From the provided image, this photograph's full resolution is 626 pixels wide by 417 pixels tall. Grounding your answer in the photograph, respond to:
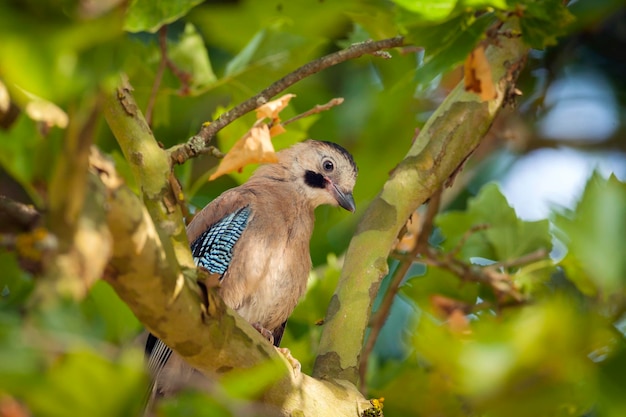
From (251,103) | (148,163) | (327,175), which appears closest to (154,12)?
(251,103)

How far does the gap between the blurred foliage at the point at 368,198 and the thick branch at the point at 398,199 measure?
26cm

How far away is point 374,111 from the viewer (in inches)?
223

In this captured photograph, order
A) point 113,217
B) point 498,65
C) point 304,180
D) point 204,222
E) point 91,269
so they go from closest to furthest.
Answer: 1. point 91,269
2. point 113,217
3. point 498,65
4. point 204,222
5. point 304,180

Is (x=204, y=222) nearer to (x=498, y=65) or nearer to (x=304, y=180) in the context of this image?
(x=304, y=180)

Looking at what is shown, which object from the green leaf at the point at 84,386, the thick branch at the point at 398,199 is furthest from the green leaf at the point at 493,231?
the green leaf at the point at 84,386

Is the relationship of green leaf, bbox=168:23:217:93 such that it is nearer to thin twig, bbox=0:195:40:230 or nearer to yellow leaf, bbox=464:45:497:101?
yellow leaf, bbox=464:45:497:101

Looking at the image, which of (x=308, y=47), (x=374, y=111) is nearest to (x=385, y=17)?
(x=308, y=47)

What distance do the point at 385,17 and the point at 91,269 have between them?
128 inches

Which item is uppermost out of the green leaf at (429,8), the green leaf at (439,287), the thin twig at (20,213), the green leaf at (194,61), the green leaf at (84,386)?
the green leaf at (194,61)

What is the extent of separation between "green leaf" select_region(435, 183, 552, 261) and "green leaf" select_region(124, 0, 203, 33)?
1.78 metres

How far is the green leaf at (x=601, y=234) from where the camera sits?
198 cm

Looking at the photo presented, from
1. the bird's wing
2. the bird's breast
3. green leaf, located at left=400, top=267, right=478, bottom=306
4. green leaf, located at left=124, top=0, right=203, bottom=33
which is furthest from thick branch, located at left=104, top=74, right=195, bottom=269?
green leaf, located at left=400, top=267, right=478, bottom=306

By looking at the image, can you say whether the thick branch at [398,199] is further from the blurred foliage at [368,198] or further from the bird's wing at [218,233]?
the bird's wing at [218,233]

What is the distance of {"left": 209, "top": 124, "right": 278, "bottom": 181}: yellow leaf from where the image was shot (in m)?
3.19
